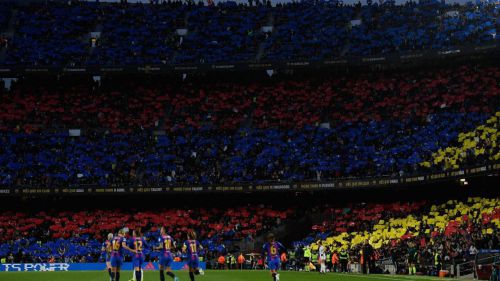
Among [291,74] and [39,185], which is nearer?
[39,185]

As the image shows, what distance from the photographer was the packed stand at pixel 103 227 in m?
55.3

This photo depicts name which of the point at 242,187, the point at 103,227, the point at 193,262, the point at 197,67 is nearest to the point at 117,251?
the point at 193,262

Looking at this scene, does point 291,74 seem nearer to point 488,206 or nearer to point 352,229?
point 352,229

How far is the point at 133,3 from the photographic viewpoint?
254 ft

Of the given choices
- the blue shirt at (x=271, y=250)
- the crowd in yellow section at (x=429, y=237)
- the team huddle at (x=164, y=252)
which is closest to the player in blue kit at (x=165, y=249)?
the team huddle at (x=164, y=252)

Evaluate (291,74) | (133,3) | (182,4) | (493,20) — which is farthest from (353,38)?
(133,3)

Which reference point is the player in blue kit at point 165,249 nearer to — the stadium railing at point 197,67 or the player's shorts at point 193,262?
the player's shorts at point 193,262

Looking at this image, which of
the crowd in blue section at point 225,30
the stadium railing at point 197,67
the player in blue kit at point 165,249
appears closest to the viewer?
the player in blue kit at point 165,249

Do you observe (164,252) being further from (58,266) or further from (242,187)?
(242,187)

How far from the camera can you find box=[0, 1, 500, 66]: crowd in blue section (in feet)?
218

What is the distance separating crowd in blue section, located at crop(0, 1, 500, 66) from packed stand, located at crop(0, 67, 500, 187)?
134 inches

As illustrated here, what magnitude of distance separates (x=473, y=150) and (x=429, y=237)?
7689 mm

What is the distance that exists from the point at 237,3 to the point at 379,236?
39.1m

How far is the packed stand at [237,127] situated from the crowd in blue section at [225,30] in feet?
11.2
